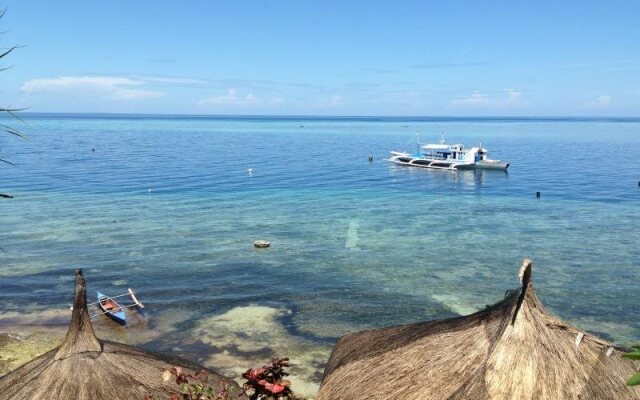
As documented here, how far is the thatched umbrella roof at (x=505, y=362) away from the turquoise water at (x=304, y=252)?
535cm

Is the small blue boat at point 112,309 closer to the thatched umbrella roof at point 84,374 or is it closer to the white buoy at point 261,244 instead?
the white buoy at point 261,244

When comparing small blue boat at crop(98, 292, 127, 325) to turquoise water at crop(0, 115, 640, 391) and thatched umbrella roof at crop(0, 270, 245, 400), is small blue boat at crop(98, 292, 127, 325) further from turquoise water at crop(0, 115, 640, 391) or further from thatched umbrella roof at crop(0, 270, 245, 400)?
thatched umbrella roof at crop(0, 270, 245, 400)

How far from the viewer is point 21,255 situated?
1024 inches

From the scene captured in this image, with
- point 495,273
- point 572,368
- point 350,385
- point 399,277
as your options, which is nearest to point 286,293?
point 399,277

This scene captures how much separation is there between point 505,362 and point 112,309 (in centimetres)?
1553

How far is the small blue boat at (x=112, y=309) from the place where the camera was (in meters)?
17.7

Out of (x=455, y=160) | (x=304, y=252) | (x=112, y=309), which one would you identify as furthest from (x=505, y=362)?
(x=455, y=160)

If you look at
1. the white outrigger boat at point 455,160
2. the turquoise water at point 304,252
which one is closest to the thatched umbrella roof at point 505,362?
the turquoise water at point 304,252

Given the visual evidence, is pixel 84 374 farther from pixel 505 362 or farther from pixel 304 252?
pixel 304 252

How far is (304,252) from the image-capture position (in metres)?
27.2

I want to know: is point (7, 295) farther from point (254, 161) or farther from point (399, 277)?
point (254, 161)

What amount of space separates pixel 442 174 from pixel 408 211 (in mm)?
26294

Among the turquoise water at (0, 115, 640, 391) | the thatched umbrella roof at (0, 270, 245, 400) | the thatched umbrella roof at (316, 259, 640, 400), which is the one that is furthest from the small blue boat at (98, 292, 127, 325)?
the thatched umbrella roof at (316, 259, 640, 400)

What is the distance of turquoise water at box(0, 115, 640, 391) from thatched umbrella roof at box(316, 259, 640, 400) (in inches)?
211
